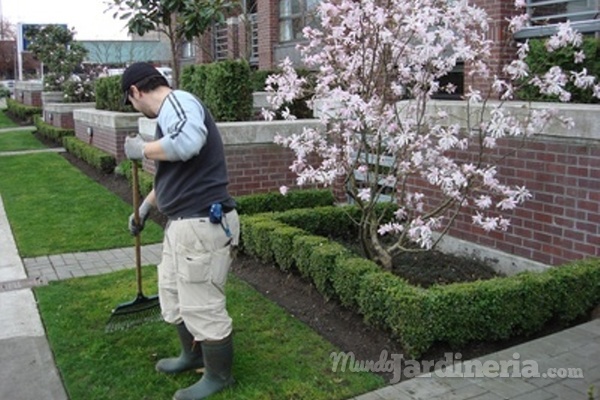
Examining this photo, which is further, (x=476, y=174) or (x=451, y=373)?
(x=476, y=174)

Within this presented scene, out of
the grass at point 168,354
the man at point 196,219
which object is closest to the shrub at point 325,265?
the grass at point 168,354

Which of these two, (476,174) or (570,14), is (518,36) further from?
(476,174)

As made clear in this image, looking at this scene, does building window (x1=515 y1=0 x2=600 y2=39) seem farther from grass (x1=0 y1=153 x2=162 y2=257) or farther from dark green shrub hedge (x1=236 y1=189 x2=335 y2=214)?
grass (x1=0 y1=153 x2=162 y2=257)

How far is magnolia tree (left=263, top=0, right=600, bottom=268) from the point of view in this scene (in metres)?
5.22

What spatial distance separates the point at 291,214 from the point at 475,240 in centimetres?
185

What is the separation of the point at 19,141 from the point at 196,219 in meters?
17.2

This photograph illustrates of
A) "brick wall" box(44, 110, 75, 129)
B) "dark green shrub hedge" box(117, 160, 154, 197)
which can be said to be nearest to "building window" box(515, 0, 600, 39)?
"dark green shrub hedge" box(117, 160, 154, 197)

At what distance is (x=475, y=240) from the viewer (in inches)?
262

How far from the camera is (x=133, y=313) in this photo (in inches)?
195

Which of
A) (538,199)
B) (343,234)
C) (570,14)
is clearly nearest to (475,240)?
(538,199)

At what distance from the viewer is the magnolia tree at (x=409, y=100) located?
5.22 meters

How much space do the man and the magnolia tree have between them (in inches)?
66.3

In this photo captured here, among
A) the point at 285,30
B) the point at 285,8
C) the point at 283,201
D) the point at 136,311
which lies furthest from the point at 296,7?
the point at 136,311

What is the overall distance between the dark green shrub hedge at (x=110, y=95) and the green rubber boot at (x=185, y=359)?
28.7ft
